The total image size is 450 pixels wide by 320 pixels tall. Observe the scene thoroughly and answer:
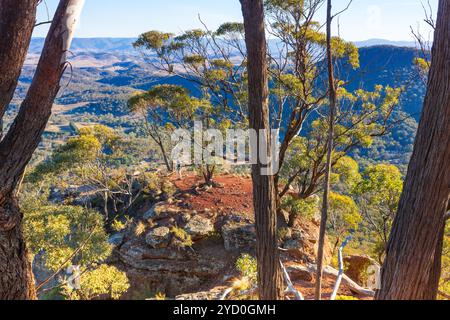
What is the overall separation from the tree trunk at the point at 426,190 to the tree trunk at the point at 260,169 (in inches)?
34.4

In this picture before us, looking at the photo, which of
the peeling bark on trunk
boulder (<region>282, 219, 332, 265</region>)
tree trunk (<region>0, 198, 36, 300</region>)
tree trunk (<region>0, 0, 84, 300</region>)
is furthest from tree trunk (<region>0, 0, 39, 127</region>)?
boulder (<region>282, 219, 332, 265</region>)

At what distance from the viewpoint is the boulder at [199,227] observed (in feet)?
29.3

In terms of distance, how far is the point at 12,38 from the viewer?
2.04 metres

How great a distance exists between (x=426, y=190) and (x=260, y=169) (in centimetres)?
111

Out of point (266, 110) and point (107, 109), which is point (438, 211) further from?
point (107, 109)

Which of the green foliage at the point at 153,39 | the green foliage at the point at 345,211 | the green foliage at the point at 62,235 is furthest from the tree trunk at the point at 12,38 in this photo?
the green foliage at the point at 153,39

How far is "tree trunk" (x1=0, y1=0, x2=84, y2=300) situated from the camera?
2152 millimetres

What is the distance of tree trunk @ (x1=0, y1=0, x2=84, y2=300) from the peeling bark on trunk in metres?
0.11

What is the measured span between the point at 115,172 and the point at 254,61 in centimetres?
1270

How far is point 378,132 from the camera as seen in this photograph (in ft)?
25.1

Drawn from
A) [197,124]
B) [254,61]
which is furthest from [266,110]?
[197,124]

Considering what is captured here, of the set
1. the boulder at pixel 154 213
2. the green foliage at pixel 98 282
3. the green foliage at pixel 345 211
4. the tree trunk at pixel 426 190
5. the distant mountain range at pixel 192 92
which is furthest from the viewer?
the distant mountain range at pixel 192 92

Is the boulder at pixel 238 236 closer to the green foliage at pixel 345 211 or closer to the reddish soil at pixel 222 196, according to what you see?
the reddish soil at pixel 222 196

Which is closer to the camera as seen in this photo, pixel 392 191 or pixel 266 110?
pixel 266 110
